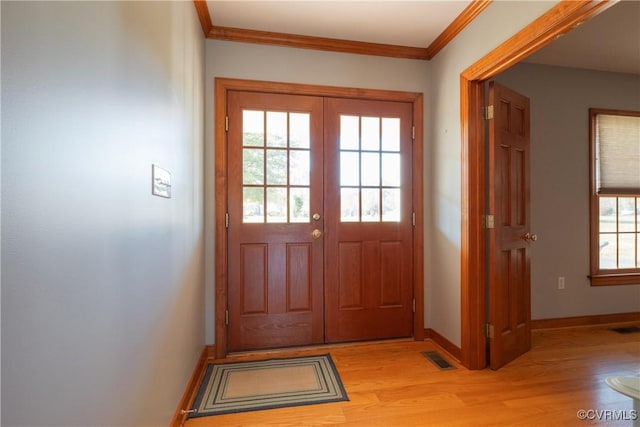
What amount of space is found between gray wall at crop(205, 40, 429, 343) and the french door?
0.47 feet

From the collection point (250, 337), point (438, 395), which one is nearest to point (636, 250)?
point (438, 395)

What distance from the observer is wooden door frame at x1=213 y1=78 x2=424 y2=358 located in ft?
7.57

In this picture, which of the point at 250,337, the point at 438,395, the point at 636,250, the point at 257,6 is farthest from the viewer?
the point at 636,250

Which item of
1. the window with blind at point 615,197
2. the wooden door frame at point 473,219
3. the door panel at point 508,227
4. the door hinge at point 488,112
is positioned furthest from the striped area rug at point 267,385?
the window with blind at point 615,197

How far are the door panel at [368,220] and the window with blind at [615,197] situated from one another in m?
1.99

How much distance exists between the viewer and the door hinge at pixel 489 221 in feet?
6.88

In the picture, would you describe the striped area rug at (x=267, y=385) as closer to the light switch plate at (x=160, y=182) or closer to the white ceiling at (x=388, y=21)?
the light switch plate at (x=160, y=182)

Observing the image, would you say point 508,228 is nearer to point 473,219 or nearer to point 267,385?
point 473,219

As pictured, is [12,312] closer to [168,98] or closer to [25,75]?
[25,75]

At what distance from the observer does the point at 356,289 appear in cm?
255

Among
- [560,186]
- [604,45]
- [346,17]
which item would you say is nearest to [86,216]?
[346,17]

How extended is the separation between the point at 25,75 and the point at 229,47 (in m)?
2.08

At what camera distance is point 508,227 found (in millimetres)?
2195

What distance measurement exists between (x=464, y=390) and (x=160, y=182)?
6.95 ft
